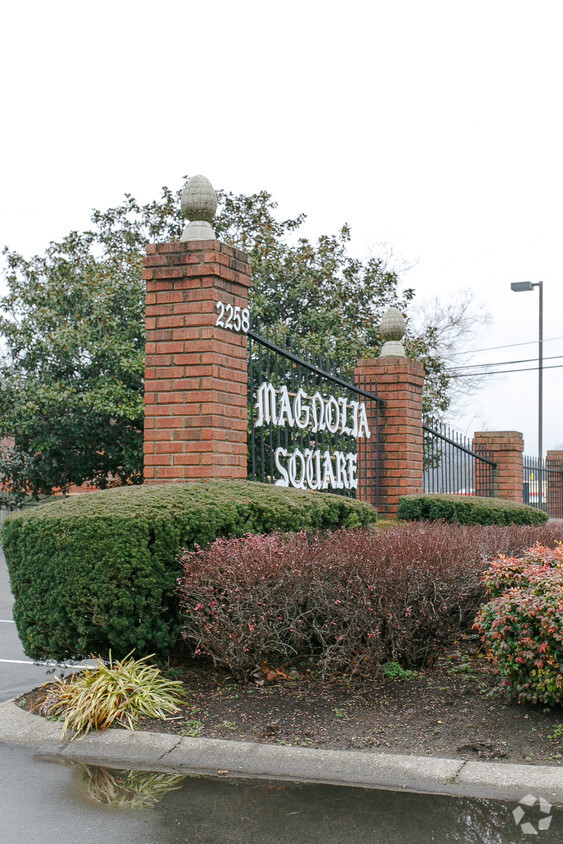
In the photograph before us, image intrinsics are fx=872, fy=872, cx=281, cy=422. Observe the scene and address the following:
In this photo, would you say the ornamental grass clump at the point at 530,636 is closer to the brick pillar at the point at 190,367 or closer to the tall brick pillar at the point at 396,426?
the brick pillar at the point at 190,367

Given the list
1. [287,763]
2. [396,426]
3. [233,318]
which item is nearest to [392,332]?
[396,426]

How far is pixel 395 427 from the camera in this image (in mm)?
11180

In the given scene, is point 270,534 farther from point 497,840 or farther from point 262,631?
point 497,840

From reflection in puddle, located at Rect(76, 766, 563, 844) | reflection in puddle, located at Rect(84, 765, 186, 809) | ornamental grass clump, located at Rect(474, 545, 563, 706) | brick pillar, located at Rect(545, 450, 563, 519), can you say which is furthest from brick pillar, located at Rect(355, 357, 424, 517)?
brick pillar, located at Rect(545, 450, 563, 519)

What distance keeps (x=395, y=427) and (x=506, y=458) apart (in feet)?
20.2

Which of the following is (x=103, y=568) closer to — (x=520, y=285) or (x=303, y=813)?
(x=303, y=813)

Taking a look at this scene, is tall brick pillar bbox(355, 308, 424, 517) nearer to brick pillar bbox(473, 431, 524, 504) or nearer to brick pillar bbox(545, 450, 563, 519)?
brick pillar bbox(473, 431, 524, 504)

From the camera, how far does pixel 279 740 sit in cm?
446

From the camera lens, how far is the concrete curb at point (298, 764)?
3.87m

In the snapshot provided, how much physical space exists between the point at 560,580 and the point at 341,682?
143 centimetres

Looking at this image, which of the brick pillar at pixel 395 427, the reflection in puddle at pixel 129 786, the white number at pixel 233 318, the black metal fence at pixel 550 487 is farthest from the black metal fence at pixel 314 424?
the black metal fence at pixel 550 487

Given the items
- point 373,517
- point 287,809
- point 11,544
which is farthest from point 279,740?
point 373,517

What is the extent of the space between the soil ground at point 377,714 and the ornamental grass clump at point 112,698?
92mm

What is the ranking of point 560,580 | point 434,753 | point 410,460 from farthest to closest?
point 410,460, point 560,580, point 434,753
